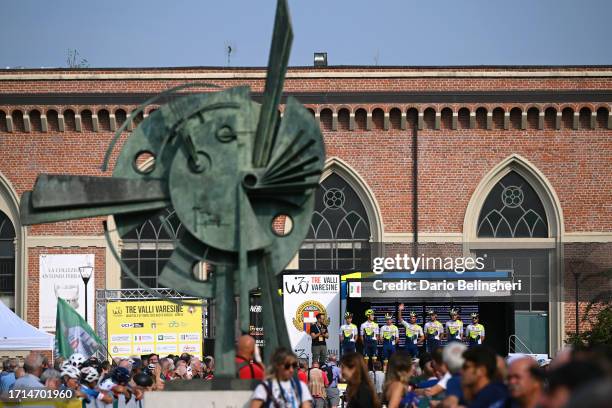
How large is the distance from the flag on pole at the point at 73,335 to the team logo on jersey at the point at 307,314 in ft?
19.6

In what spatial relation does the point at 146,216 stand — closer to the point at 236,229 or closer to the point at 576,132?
the point at 236,229

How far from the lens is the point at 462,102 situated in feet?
135

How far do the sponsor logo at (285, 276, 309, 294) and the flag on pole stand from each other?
5.99 meters

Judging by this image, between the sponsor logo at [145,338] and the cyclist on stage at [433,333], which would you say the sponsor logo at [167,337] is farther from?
the cyclist on stage at [433,333]

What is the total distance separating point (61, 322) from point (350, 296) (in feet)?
27.0

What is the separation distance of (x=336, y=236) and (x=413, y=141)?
399 centimetres

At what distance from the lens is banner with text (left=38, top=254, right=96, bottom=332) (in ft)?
131

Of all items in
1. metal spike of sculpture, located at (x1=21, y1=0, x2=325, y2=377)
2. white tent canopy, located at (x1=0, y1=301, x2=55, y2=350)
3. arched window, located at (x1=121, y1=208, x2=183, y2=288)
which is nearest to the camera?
metal spike of sculpture, located at (x1=21, y1=0, x2=325, y2=377)

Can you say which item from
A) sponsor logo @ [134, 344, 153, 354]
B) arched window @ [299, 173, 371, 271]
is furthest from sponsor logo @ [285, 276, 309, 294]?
arched window @ [299, 173, 371, 271]

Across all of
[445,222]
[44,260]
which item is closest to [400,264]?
[445,222]

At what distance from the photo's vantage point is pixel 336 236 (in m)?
40.7

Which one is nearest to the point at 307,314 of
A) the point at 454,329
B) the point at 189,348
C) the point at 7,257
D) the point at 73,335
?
the point at 189,348

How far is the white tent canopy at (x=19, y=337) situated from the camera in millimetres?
24297
